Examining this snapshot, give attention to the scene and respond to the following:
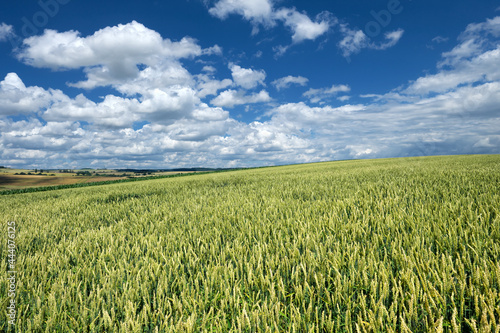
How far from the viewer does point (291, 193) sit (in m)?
4.73

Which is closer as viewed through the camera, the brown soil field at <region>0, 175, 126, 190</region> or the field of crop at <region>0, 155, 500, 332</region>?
the field of crop at <region>0, 155, 500, 332</region>

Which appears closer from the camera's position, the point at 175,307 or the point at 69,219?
the point at 175,307

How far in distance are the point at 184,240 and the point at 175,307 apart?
3.75 ft

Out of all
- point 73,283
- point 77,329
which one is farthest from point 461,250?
point 73,283

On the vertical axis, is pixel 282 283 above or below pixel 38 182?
above

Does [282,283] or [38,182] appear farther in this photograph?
[38,182]

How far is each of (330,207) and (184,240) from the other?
201 cm

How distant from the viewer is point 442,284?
130 cm

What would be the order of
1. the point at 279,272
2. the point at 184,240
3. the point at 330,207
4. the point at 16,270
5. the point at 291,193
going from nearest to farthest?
the point at 279,272
the point at 16,270
the point at 184,240
the point at 330,207
the point at 291,193

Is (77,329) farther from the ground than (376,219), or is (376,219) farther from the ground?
(376,219)

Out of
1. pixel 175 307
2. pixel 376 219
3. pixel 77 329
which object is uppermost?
pixel 376 219

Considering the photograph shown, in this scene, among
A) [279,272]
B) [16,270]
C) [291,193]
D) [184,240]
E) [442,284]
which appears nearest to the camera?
[442,284]

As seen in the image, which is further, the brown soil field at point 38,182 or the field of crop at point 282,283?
the brown soil field at point 38,182

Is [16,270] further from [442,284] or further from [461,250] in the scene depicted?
[461,250]
